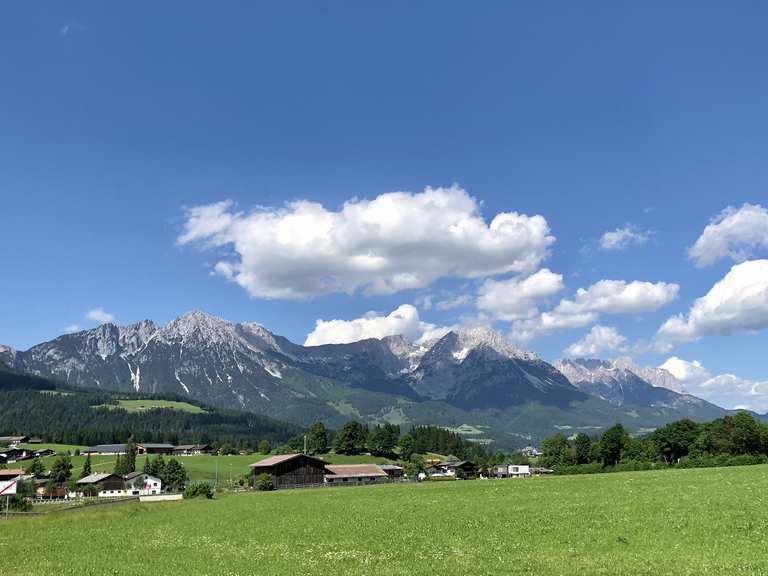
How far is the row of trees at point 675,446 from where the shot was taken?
127 meters

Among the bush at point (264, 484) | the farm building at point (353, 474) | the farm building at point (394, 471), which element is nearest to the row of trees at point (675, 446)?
the farm building at point (394, 471)

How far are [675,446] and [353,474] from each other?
3185 inches

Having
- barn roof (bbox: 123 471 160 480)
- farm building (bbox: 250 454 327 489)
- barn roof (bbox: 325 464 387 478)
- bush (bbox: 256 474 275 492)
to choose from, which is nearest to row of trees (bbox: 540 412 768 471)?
barn roof (bbox: 325 464 387 478)

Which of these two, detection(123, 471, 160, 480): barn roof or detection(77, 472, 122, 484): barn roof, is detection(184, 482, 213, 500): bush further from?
detection(77, 472, 122, 484): barn roof

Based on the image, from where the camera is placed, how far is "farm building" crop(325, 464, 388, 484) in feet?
498

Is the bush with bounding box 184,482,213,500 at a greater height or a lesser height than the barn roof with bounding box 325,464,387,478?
greater

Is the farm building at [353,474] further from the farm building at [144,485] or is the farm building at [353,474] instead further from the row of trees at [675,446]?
the farm building at [144,485]

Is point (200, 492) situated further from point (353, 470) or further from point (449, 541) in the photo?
point (449, 541)

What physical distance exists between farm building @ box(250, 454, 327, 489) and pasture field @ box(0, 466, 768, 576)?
99076 millimetres

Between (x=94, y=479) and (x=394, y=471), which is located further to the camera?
(x=394, y=471)

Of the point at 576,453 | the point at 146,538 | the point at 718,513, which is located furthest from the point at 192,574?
the point at 576,453

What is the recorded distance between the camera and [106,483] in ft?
549

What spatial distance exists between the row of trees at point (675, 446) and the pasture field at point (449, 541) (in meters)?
86.6

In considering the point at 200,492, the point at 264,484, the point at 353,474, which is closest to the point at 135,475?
the point at 353,474
